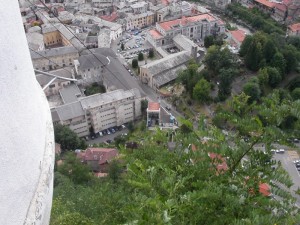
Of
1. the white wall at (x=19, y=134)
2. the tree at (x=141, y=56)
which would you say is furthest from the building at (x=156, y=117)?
the white wall at (x=19, y=134)

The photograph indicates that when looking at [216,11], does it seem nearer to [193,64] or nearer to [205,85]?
[193,64]

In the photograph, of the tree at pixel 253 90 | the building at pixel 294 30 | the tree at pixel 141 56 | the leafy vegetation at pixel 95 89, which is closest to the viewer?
the tree at pixel 253 90

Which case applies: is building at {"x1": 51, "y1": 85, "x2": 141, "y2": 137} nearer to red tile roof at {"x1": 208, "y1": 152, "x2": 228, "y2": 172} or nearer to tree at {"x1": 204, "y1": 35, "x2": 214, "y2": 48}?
tree at {"x1": 204, "y1": 35, "x2": 214, "y2": 48}

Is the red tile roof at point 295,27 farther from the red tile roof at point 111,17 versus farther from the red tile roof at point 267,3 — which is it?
the red tile roof at point 111,17

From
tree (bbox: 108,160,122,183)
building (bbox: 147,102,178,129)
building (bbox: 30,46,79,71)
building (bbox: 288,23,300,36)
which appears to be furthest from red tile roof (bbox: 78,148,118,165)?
building (bbox: 288,23,300,36)

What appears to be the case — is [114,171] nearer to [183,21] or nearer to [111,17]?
[183,21]

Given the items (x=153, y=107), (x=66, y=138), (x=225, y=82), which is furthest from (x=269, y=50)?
(x=66, y=138)
